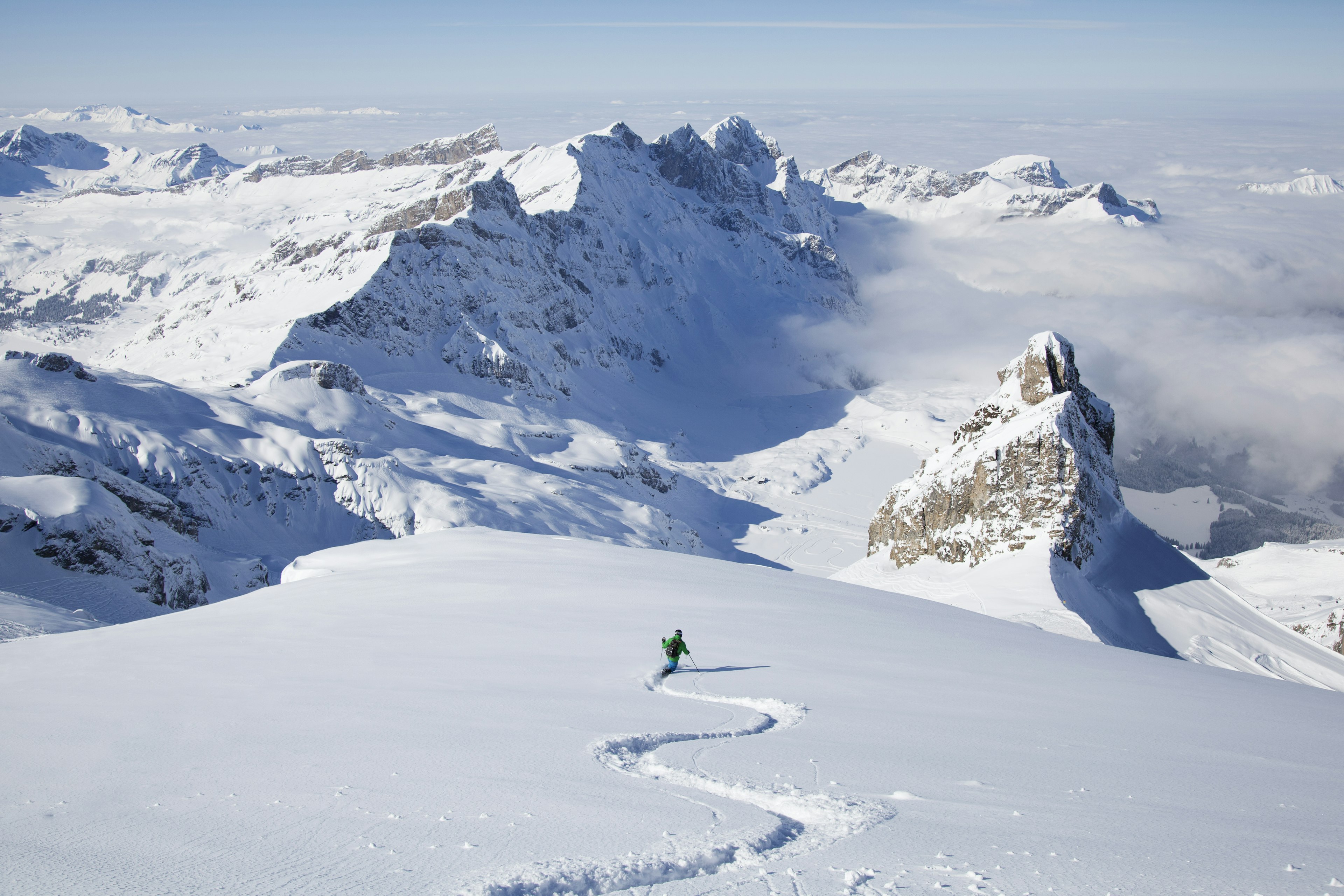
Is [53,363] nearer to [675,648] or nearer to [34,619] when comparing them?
[34,619]

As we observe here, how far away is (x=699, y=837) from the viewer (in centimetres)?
629

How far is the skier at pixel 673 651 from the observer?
13.1 metres

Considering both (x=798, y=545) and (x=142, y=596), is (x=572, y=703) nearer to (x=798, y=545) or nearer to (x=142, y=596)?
(x=142, y=596)

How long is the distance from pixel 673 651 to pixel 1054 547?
31822 mm

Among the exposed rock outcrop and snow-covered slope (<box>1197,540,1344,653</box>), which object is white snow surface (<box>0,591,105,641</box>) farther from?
the exposed rock outcrop

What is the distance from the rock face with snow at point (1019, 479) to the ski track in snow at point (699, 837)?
3542cm

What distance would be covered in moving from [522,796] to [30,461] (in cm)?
5834

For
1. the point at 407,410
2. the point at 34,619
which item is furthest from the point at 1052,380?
the point at 407,410

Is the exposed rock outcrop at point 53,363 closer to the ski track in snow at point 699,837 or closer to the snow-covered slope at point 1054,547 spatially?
the snow-covered slope at point 1054,547

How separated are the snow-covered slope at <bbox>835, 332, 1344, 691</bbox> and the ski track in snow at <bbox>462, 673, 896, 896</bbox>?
28735 mm

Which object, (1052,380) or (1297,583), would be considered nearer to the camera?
(1052,380)

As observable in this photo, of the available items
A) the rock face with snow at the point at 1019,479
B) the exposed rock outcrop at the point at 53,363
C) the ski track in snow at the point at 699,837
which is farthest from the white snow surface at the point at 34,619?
the exposed rock outcrop at the point at 53,363

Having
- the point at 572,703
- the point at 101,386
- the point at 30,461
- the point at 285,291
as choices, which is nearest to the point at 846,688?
the point at 572,703

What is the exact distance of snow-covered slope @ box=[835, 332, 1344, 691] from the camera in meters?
34.5
